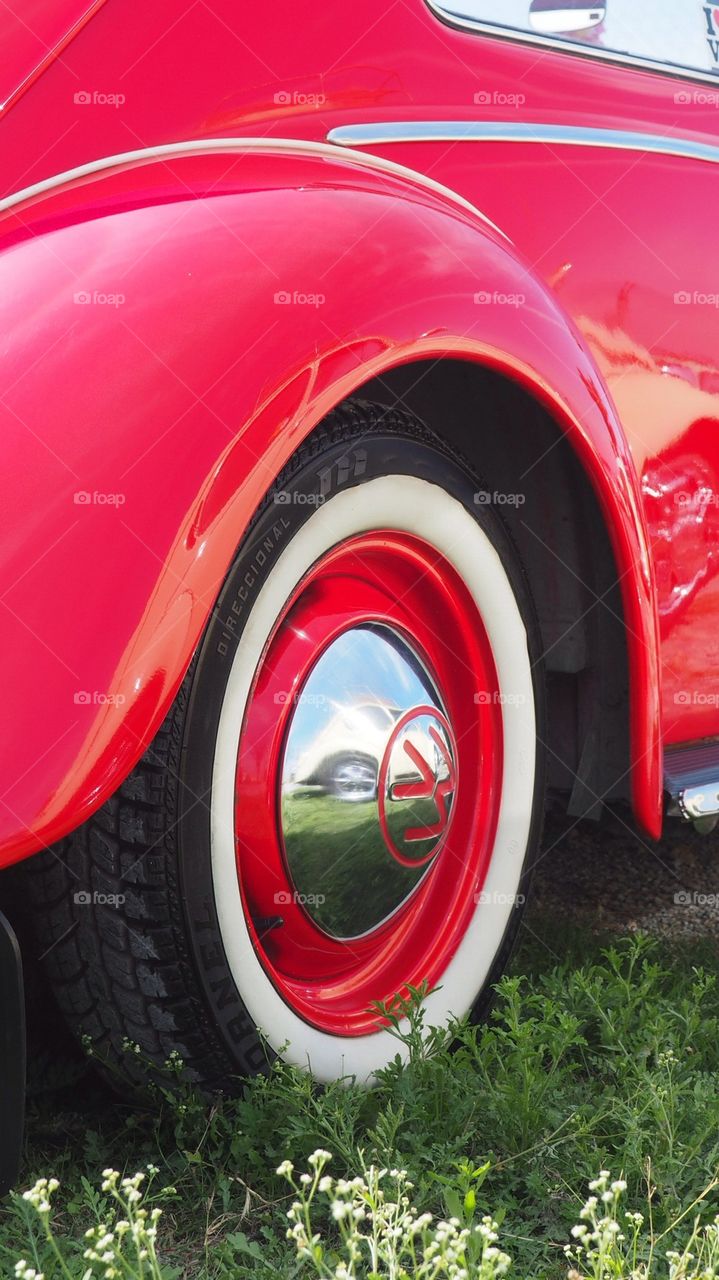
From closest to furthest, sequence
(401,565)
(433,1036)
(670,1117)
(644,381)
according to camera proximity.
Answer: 1. (670,1117)
2. (433,1036)
3. (401,565)
4. (644,381)

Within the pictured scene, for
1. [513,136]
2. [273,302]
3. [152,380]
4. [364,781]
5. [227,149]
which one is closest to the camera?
[152,380]

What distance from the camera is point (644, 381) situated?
2082mm

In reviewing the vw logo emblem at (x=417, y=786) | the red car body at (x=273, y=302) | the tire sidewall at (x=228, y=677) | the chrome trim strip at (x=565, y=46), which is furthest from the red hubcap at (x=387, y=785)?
the chrome trim strip at (x=565, y=46)

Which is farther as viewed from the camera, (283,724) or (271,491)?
(283,724)

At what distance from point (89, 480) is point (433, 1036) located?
0.89 m

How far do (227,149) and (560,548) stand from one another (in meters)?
0.83

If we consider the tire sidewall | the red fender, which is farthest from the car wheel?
the red fender

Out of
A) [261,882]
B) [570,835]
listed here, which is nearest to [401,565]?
[261,882]

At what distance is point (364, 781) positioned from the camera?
1.71 m

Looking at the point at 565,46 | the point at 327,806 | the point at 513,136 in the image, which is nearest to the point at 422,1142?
the point at 327,806

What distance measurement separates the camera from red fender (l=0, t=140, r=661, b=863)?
1251 millimetres

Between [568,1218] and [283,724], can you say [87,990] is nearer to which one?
[283,724]

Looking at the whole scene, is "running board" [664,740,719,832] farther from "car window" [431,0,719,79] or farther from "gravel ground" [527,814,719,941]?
"car window" [431,0,719,79]

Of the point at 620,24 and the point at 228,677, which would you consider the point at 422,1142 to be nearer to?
the point at 228,677
